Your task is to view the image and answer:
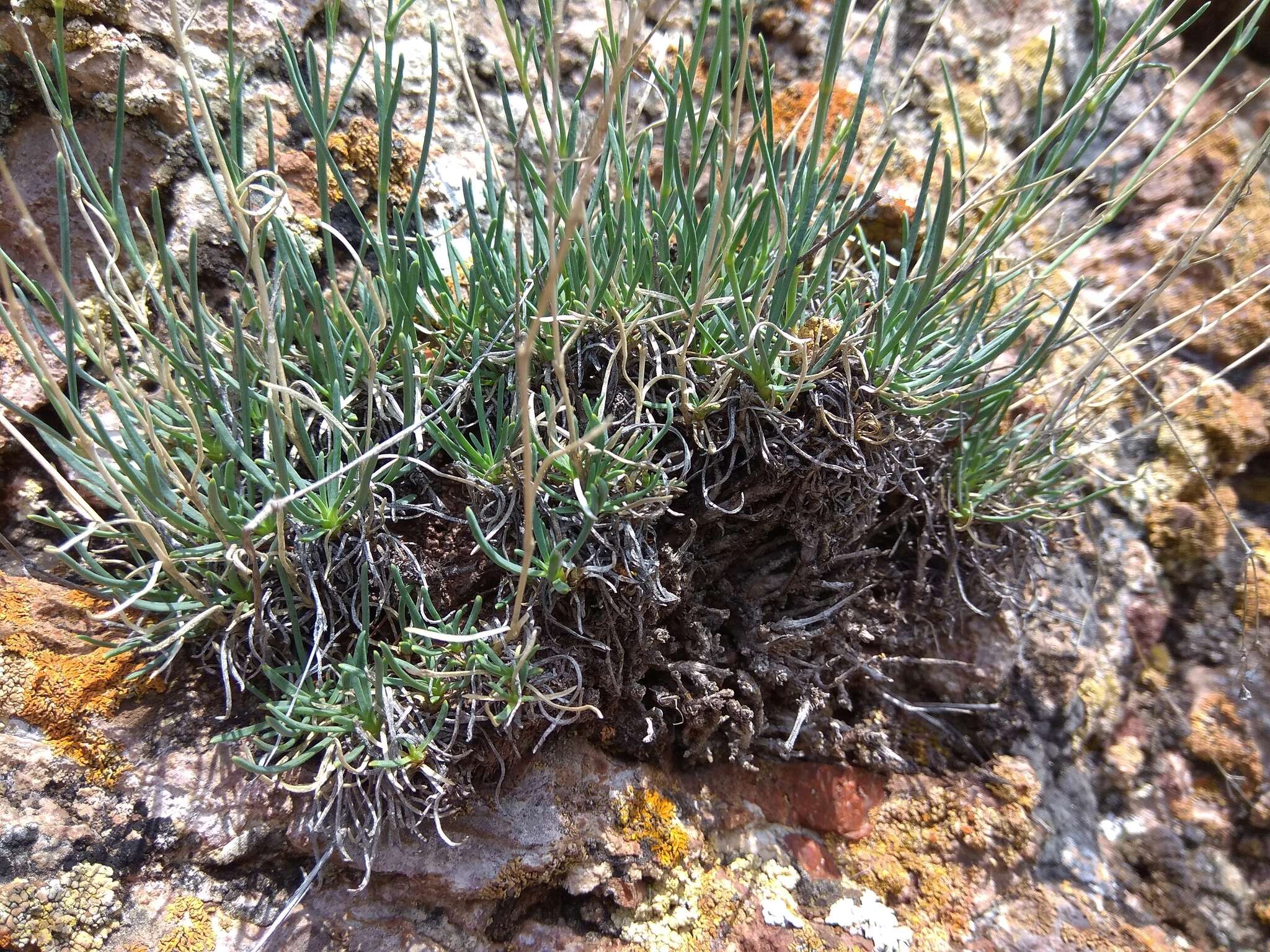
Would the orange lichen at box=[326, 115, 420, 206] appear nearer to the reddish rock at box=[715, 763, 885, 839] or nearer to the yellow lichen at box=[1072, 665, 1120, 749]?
the reddish rock at box=[715, 763, 885, 839]

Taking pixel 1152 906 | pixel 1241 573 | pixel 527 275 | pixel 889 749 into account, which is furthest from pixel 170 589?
pixel 1241 573

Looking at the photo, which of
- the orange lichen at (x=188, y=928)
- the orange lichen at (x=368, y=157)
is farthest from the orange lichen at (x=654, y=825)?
the orange lichen at (x=368, y=157)

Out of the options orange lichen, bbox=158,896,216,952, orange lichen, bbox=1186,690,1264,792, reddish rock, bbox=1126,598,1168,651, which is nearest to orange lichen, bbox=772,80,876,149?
reddish rock, bbox=1126,598,1168,651

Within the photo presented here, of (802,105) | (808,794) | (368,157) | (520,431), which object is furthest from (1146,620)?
(368,157)

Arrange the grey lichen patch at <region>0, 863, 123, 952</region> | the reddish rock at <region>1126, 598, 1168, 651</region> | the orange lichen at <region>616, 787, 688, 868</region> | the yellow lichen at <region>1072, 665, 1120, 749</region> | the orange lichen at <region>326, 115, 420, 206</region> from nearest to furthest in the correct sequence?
the grey lichen patch at <region>0, 863, 123, 952</region> → the orange lichen at <region>616, 787, 688, 868</region> → the orange lichen at <region>326, 115, 420, 206</region> → the yellow lichen at <region>1072, 665, 1120, 749</region> → the reddish rock at <region>1126, 598, 1168, 651</region>

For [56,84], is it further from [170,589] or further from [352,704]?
[352,704]

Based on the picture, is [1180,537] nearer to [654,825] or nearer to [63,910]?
[654,825]

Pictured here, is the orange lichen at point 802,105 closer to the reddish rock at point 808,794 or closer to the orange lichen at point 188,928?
the reddish rock at point 808,794
